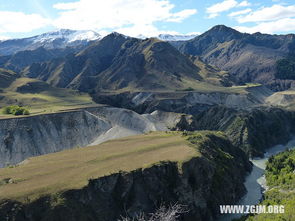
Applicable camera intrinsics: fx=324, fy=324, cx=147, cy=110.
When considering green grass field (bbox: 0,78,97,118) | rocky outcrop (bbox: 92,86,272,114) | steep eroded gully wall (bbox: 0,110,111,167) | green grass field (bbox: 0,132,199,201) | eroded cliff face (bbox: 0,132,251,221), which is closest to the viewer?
eroded cliff face (bbox: 0,132,251,221)

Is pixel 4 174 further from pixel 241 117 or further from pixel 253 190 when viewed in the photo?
pixel 241 117

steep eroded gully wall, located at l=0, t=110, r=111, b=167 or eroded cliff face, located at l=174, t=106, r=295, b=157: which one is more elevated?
steep eroded gully wall, located at l=0, t=110, r=111, b=167

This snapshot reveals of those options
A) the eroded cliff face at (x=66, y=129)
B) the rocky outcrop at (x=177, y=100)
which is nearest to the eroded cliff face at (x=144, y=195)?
the eroded cliff face at (x=66, y=129)

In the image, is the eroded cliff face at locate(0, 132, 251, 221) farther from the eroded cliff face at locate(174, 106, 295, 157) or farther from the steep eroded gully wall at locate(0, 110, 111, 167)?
the steep eroded gully wall at locate(0, 110, 111, 167)

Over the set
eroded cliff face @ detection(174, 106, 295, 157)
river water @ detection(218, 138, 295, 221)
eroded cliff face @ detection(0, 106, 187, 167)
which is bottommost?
river water @ detection(218, 138, 295, 221)

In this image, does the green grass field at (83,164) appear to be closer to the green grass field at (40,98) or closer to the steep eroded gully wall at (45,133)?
the steep eroded gully wall at (45,133)

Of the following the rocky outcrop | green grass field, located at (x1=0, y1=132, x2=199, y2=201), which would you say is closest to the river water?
green grass field, located at (x1=0, y1=132, x2=199, y2=201)
